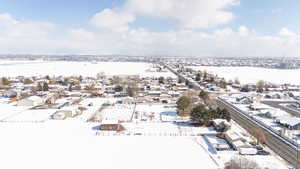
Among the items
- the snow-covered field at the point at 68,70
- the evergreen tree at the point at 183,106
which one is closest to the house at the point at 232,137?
the evergreen tree at the point at 183,106

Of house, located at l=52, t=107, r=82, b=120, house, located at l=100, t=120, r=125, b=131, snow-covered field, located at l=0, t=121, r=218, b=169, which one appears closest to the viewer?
snow-covered field, located at l=0, t=121, r=218, b=169

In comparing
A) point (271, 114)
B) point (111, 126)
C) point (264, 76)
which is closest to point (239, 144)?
point (271, 114)

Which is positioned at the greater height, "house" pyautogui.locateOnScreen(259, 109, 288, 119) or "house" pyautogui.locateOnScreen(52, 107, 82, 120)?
"house" pyautogui.locateOnScreen(259, 109, 288, 119)

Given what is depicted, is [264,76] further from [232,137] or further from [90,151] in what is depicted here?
[90,151]

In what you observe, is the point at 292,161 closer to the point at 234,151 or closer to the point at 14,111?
the point at 234,151

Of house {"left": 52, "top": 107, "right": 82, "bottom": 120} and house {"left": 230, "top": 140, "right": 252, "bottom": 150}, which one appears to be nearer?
house {"left": 230, "top": 140, "right": 252, "bottom": 150}

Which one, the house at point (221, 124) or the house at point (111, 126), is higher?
the house at point (221, 124)

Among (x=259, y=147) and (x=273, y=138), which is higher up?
(x=273, y=138)

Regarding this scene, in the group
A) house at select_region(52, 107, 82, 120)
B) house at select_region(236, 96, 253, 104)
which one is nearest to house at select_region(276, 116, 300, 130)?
house at select_region(236, 96, 253, 104)

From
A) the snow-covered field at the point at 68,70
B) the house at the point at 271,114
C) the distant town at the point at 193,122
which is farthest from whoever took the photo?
the snow-covered field at the point at 68,70

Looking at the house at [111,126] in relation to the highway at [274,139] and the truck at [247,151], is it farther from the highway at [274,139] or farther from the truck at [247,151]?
the highway at [274,139]

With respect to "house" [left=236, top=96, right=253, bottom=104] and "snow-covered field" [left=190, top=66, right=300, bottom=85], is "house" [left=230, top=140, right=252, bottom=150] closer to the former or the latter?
"house" [left=236, top=96, right=253, bottom=104]

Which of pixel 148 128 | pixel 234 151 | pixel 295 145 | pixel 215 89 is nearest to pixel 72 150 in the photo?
pixel 148 128

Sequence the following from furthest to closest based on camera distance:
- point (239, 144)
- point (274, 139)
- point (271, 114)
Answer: point (271, 114) → point (274, 139) → point (239, 144)
